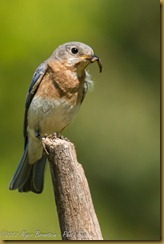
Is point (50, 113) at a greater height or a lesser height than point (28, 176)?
greater

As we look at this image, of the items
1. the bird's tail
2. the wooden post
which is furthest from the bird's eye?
the wooden post

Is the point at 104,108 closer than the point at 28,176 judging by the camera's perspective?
No

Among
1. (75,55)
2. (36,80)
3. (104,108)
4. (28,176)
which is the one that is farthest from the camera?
(104,108)

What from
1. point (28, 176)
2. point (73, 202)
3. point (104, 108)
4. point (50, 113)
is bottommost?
point (28, 176)

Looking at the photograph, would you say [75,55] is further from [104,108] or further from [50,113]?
[104,108]

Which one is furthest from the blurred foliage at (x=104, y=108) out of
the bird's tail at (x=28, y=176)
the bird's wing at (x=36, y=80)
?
the bird's wing at (x=36, y=80)

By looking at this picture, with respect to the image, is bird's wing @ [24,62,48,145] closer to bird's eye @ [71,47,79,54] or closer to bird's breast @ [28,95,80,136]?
bird's breast @ [28,95,80,136]

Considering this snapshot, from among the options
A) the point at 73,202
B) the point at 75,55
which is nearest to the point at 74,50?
the point at 75,55

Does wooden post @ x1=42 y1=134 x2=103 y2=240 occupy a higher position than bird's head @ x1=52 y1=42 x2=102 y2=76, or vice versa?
bird's head @ x1=52 y1=42 x2=102 y2=76
